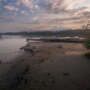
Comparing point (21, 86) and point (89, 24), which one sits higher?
point (89, 24)

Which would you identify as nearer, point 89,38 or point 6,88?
point 6,88

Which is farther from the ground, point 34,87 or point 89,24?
point 89,24

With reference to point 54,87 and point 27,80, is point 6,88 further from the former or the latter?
point 54,87

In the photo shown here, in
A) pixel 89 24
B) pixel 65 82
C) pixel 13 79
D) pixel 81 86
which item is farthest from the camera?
pixel 89 24

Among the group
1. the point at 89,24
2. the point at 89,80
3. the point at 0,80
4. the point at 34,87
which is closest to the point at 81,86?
the point at 89,80

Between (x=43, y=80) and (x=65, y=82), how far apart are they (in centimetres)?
236

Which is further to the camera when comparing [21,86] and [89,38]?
[89,38]

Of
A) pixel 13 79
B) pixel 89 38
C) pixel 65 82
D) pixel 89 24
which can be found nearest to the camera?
pixel 65 82

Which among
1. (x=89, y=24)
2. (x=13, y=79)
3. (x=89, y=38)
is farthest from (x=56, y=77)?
(x=89, y=24)

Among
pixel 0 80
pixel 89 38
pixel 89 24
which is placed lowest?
pixel 0 80

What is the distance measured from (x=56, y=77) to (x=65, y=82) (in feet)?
4.31

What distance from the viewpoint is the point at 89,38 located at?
62.4ft

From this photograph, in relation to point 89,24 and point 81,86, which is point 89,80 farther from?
point 89,24

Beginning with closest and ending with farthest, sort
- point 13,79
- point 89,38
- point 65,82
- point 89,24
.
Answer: point 65,82, point 13,79, point 89,38, point 89,24
